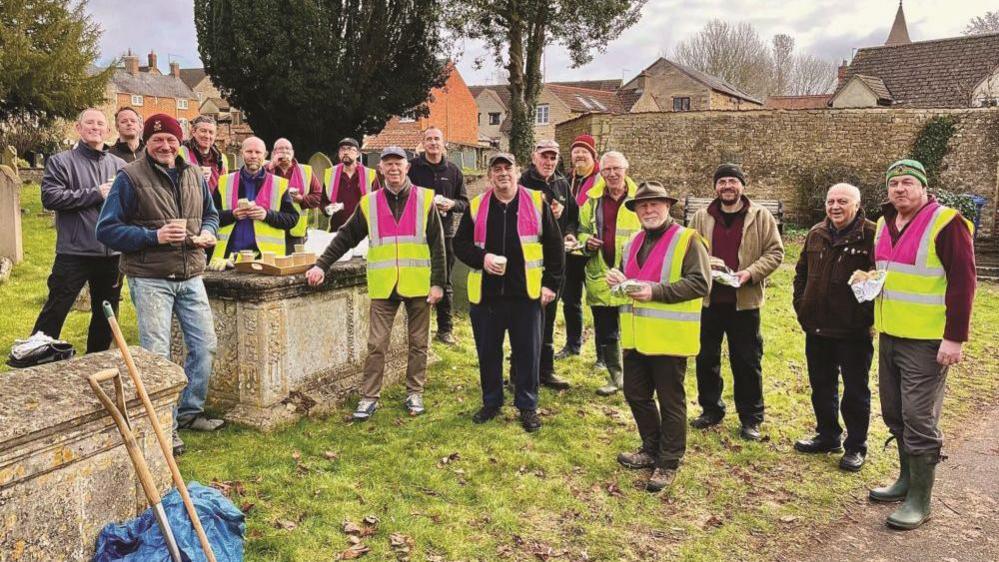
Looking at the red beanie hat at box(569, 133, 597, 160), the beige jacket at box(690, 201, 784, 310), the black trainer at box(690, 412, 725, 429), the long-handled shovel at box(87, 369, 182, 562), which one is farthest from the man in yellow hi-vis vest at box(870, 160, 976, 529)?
the long-handled shovel at box(87, 369, 182, 562)

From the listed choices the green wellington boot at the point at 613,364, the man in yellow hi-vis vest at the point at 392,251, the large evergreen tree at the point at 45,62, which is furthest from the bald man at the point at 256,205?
the large evergreen tree at the point at 45,62

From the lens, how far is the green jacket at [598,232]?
6434 millimetres

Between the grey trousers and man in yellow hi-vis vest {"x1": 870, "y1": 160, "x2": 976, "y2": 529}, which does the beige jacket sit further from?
the grey trousers

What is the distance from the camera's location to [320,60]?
19.1 m

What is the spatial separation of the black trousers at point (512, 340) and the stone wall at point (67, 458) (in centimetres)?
261

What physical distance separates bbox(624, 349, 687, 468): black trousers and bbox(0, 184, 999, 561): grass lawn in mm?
Answer: 267

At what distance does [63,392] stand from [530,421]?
11.4 ft

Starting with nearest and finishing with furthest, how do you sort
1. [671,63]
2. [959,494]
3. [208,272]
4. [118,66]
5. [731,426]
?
1. [959,494]
2. [208,272]
3. [731,426]
4. [118,66]
5. [671,63]

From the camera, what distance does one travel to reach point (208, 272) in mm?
5461

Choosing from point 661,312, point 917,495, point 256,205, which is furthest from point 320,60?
point 917,495

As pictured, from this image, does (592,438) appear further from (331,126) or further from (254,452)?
(331,126)

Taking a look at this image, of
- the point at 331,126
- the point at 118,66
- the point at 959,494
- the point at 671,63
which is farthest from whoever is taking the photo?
the point at 671,63

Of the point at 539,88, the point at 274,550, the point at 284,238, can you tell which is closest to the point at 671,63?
the point at 539,88

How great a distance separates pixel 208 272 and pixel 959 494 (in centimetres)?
571
